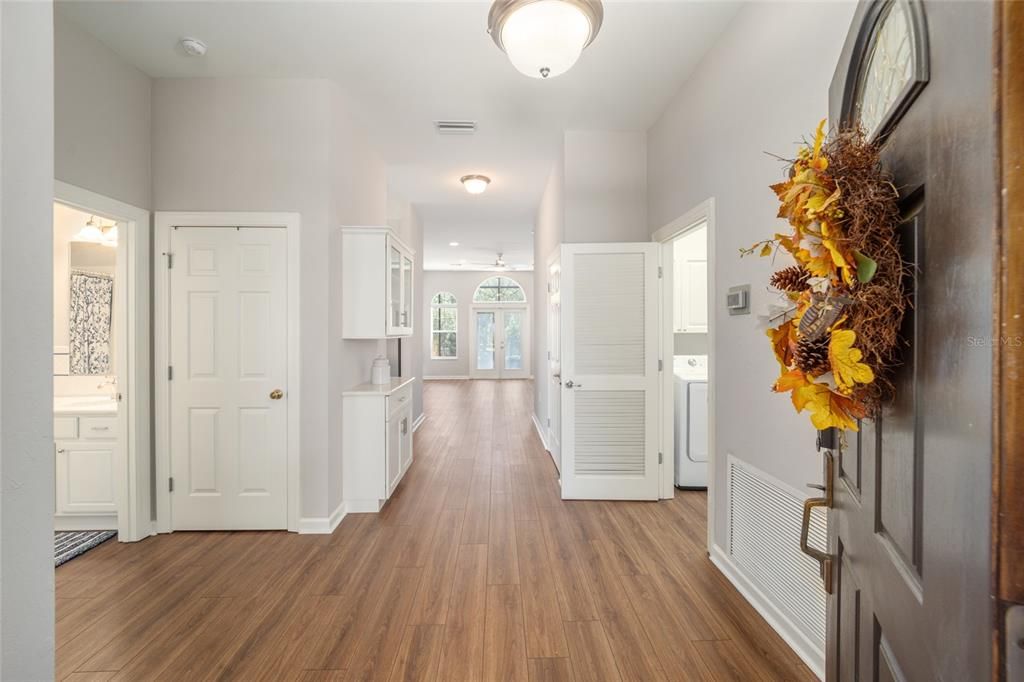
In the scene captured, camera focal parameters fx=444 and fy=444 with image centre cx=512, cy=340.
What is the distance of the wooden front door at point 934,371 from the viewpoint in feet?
1.31

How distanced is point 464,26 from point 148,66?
Result: 85.8 inches

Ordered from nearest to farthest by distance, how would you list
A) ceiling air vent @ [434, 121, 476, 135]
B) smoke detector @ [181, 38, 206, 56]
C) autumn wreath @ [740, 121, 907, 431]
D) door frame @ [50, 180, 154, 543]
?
autumn wreath @ [740, 121, 907, 431], smoke detector @ [181, 38, 206, 56], door frame @ [50, 180, 154, 543], ceiling air vent @ [434, 121, 476, 135]

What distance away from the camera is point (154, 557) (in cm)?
274

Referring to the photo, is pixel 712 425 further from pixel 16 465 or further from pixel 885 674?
pixel 16 465

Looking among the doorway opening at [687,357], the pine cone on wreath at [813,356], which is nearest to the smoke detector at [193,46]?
the doorway opening at [687,357]

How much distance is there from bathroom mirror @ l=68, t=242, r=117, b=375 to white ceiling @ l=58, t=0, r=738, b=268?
1.61m

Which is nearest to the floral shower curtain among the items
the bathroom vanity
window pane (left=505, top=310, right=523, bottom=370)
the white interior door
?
the bathroom vanity

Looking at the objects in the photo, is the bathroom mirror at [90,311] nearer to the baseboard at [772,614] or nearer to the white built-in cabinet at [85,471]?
the white built-in cabinet at [85,471]

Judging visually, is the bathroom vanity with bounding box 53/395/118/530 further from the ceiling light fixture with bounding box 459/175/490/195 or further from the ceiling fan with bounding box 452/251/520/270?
the ceiling fan with bounding box 452/251/520/270

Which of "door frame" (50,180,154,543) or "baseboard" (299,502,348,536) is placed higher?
"door frame" (50,180,154,543)

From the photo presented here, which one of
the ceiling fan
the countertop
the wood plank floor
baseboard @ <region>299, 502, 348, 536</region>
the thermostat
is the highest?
the ceiling fan

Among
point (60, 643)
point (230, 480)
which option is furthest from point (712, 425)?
point (60, 643)

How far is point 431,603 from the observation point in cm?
225

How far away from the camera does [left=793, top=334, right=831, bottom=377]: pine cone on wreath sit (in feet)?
2.32
